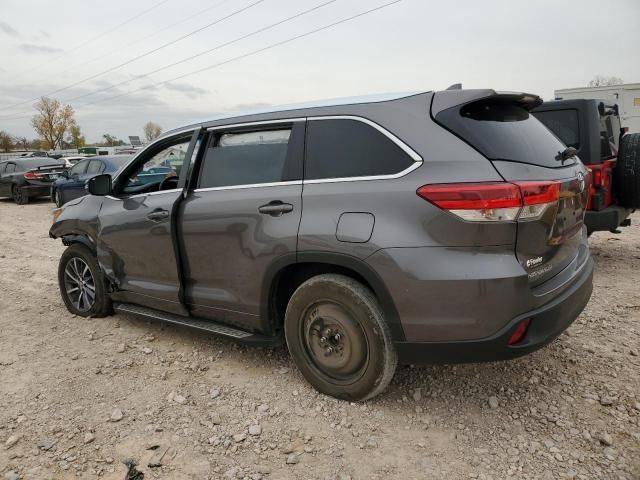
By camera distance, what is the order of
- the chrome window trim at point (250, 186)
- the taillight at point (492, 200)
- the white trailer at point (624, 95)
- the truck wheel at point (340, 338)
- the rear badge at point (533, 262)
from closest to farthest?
the taillight at point (492, 200), the rear badge at point (533, 262), the truck wheel at point (340, 338), the chrome window trim at point (250, 186), the white trailer at point (624, 95)

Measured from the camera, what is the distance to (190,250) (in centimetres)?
337

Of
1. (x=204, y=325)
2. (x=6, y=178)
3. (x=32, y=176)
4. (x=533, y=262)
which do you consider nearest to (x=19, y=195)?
(x=32, y=176)

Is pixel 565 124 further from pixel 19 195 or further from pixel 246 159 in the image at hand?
pixel 19 195

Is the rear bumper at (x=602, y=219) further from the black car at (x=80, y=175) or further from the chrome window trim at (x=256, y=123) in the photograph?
the black car at (x=80, y=175)

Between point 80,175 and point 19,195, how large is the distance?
14.2 ft

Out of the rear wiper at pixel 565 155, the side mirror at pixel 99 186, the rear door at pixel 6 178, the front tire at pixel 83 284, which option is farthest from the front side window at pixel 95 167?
the rear wiper at pixel 565 155

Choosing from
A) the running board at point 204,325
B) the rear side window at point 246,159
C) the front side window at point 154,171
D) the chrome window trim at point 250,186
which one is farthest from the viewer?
the front side window at point 154,171

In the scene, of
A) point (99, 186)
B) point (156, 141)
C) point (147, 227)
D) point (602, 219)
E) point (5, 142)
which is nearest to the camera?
point (147, 227)

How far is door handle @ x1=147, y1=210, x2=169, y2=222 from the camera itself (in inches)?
137

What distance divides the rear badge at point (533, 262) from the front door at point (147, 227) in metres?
2.39

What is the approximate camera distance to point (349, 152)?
2693 millimetres

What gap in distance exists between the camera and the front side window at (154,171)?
12.4ft

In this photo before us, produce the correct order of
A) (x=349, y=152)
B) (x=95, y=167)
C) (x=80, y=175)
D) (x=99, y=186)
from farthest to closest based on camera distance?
(x=80, y=175), (x=95, y=167), (x=99, y=186), (x=349, y=152)

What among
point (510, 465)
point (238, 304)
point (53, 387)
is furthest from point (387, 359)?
point (53, 387)
